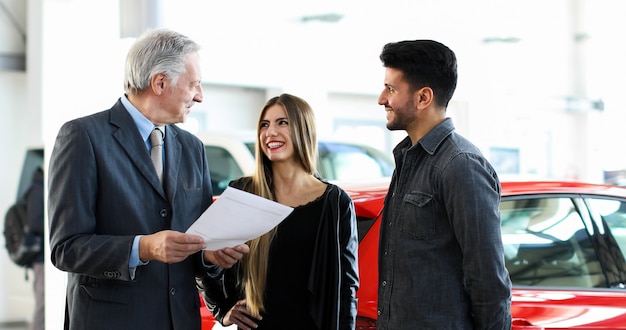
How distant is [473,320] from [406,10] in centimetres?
1267

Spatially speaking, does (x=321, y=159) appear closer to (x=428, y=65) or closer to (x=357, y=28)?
(x=428, y=65)

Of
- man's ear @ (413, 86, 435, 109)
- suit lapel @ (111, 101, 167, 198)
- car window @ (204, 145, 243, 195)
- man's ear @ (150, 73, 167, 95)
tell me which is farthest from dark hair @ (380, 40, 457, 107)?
car window @ (204, 145, 243, 195)

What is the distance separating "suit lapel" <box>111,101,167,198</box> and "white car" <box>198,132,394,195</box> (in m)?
4.45

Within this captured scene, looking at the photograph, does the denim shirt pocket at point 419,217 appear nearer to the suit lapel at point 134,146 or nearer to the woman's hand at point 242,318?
the suit lapel at point 134,146

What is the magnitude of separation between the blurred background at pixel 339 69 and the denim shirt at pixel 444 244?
4.23 feet

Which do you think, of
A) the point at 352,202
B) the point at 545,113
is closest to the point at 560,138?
the point at 545,113

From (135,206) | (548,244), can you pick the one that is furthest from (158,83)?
(548,244)

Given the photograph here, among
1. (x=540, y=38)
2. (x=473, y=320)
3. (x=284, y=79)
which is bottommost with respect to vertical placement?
(x=473, y=320)

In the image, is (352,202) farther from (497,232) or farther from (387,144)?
(387,144)

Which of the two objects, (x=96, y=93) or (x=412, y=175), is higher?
(x=96, y=93)

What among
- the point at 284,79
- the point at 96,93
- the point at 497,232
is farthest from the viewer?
the point at 284,79

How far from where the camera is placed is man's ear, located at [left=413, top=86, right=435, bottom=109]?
270 cm

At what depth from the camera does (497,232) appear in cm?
250

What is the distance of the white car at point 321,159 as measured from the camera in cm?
748
